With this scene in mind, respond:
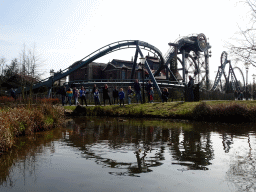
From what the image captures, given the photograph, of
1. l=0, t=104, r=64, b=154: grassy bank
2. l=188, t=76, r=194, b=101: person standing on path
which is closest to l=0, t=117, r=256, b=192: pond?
l=0, t=104, r=64, b=154: grassy bank

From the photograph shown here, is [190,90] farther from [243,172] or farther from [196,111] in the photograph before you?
[243,172]

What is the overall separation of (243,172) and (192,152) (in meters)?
1.60

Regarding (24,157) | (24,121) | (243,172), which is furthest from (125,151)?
(24,121)

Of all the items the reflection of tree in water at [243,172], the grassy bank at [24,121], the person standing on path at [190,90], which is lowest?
the reflection of tree in water at [243,172]

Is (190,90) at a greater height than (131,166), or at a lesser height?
greater

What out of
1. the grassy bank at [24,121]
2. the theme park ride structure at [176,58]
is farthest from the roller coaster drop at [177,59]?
the grassy bank at [24,121]

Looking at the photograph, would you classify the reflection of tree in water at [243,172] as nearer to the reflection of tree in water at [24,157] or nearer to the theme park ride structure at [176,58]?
the reflection of tree in water at [24,157]

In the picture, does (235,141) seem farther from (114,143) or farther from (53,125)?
(53,125)

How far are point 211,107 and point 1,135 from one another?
10570 millimetres

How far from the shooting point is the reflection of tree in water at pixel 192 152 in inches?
185

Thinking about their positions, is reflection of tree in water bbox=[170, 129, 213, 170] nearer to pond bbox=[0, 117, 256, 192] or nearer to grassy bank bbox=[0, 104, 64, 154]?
pond bbox=[0, 117, 256, 192]

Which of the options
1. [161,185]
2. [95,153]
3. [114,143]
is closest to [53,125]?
[114,143]

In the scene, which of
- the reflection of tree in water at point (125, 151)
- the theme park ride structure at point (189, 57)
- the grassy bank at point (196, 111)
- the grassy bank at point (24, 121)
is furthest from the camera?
the theme park ride structure at point (189, 57)

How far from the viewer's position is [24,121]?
27.2 ft
